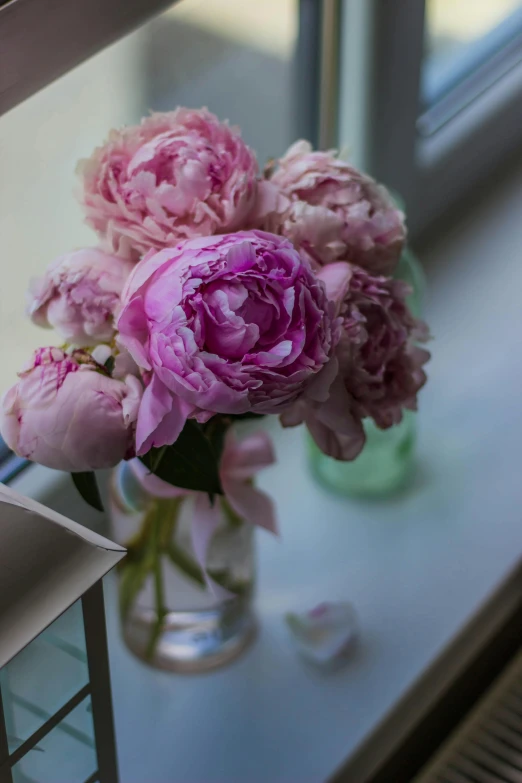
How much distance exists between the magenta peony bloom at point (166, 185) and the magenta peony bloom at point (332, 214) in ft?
0.08

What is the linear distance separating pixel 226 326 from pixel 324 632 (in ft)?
1.71

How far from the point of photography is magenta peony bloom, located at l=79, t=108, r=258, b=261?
0.56 m

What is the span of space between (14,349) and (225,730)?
37cm

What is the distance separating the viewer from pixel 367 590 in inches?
39.0

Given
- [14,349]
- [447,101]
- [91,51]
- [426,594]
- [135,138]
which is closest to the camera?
[135,138]

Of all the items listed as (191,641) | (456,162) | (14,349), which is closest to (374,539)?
→ (191,641)

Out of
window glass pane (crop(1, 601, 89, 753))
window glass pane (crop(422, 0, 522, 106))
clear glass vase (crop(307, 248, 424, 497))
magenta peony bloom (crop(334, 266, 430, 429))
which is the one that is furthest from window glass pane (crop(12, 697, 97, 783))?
window glass pane (crop(422, 0, 522, 106))

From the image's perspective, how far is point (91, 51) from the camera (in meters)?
0.71

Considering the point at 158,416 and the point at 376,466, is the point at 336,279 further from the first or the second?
the point at 376,466

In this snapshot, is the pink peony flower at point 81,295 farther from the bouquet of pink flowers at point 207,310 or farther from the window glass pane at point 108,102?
the window glass pane at point 108,102

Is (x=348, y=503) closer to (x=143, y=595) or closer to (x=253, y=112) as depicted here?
(x=143, y=595)

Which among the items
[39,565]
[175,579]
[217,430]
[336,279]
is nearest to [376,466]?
[175,579]

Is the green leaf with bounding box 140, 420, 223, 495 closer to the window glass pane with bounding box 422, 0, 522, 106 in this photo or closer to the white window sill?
the white window sill

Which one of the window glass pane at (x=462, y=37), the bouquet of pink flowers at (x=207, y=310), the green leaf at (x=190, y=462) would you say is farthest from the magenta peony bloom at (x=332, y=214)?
the window glass pane at (x=462, y=37)
